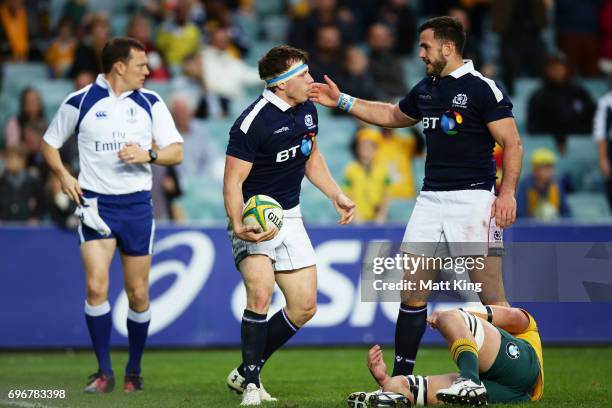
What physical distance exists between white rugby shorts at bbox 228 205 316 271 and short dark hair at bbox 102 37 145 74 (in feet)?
6.57

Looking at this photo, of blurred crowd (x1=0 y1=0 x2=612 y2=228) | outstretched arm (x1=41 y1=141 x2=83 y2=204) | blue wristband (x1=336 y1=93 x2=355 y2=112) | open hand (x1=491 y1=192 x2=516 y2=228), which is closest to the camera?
open hand (x1=491 y1=192 x2=516 y2=228)

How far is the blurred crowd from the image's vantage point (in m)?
15.1

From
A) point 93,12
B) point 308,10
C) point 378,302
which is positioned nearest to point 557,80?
point 308,10

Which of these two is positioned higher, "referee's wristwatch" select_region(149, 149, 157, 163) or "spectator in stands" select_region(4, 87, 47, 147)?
"spectator in stands" select_region(4, 87, 47, 147)

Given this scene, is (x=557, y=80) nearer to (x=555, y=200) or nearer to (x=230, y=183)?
(x=555, y=200)

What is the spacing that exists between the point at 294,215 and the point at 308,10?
991 cm

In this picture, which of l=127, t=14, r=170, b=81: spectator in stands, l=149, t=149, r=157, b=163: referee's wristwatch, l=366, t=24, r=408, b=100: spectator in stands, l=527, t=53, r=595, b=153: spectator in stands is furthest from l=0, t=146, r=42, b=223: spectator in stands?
l=527, t=53, r=595, b=153: spectator in stands

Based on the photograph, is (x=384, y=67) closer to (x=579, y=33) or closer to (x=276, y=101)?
(x=579, y=33)

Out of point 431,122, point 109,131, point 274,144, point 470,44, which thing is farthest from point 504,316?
point 470,44

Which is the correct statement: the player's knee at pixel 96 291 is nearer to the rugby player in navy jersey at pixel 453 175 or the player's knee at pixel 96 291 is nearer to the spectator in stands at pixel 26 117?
the rugby player in navy jersey at pixel 453 175

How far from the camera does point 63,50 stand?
58.1 ft

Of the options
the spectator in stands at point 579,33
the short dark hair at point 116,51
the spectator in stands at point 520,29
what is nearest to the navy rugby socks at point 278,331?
the short dark hair at point 116,51

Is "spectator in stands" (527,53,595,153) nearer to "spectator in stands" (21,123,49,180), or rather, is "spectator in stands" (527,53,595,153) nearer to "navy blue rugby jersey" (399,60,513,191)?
"spectator in stands" (21,123,49,180)

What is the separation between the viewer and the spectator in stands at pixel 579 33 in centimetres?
1838
